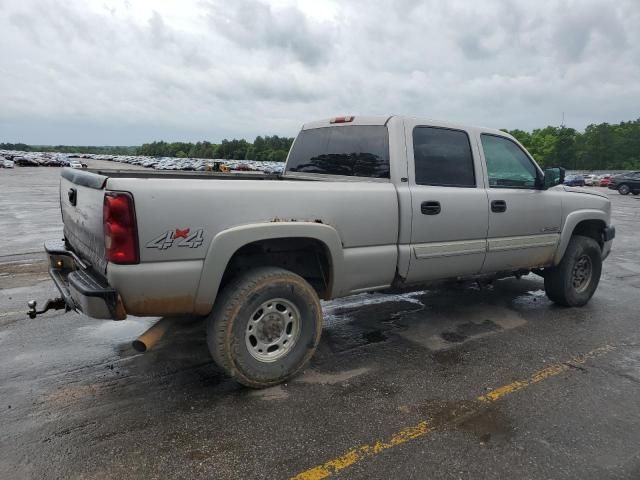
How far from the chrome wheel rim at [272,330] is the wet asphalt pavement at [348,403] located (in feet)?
0.90

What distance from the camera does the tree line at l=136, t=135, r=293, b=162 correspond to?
14238 centimetres

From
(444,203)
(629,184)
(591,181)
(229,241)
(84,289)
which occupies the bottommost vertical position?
(591,181)

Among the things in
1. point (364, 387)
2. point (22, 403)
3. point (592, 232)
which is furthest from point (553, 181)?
point (22, 403)

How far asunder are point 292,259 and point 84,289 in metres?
1.50

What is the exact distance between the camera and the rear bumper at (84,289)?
287cm

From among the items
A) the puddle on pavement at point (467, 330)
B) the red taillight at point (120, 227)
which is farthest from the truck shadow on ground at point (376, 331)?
the red taillight at point (120, 227)

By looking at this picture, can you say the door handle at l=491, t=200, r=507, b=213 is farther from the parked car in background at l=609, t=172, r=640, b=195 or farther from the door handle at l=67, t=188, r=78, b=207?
the parked car in background at l=609, t=172, r=640, b=195

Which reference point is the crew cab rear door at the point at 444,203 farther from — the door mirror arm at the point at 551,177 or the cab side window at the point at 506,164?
the door mirror arm at the point at 551,177

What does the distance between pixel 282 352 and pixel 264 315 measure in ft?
1.06

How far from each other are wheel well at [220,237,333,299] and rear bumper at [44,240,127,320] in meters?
0.78

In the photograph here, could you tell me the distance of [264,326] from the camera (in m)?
3.43

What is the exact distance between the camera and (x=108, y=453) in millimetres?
2676

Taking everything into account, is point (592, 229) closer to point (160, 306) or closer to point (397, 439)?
point (397, 439)

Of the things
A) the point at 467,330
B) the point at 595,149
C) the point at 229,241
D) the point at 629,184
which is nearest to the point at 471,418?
the point at 467,330
